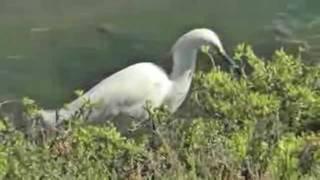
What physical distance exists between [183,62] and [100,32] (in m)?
3.68

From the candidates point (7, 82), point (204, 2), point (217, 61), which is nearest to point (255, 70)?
point (217, 61)

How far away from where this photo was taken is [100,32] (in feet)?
33.1

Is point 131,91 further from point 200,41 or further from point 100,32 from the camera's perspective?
point 100,32

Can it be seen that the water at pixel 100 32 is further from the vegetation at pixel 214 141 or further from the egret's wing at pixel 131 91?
the vegetation at pixel 214 141

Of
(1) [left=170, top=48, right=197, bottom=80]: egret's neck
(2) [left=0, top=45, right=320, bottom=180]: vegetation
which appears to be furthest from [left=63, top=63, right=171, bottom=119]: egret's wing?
(2) [left=0, top=45, right=320, bottom=180]: vegetation

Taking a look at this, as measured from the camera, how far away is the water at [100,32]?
8.86 m

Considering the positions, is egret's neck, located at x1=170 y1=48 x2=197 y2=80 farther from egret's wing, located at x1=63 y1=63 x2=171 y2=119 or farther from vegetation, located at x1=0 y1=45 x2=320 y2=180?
vegetation, located at x1=0 y1=45 x2=320 y2=180

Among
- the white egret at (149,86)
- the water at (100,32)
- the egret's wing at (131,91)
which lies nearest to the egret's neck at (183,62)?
the white egret at (149,86)

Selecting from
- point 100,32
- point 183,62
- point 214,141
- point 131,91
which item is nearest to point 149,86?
point 131,91

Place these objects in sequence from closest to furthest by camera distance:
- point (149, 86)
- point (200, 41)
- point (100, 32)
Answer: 1. point (149, 86)
2. point (200, 41)
3. point (100, 32)

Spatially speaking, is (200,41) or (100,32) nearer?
(200,41)

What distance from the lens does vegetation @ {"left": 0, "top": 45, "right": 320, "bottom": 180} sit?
3484 mm

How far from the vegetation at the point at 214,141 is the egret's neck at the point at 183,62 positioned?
2105 mm

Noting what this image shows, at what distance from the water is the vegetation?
4050mm
